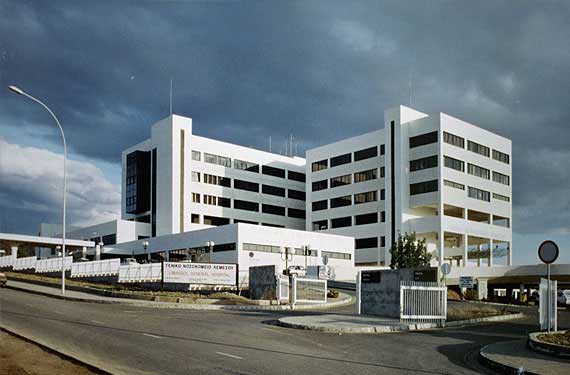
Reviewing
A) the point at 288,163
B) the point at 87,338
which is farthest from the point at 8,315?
the point at 288,163

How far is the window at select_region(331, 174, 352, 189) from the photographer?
86500 millimetres

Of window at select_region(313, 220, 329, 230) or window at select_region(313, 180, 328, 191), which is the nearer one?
window at select_region(313, 220, 329, 230)

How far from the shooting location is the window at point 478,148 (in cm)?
7844

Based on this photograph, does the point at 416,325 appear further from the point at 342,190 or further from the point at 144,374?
the point at 342,190

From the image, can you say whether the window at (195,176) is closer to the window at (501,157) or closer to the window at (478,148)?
the window at (478,148)

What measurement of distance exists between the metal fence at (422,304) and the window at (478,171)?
5648 centimetres

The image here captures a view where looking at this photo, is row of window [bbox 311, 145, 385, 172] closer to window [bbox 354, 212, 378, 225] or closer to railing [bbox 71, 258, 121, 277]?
window [bbox 354, 212, 378, 225]

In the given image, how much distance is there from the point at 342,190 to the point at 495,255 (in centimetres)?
2205

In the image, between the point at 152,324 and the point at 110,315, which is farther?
the point at 110,315

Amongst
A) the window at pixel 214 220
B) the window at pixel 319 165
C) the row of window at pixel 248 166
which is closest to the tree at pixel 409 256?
the window at pixel 319 165

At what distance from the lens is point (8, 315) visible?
21422 mm

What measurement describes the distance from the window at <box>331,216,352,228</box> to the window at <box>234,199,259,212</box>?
13.1 meters

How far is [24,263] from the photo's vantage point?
63.0 metres

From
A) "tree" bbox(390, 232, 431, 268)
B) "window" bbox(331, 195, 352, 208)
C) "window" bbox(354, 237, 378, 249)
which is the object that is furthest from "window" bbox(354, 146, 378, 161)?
"tree" bbox(390, 232, 431, 268)
